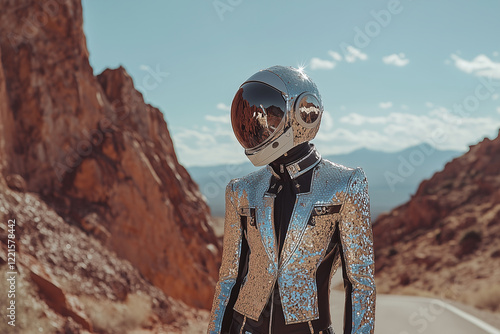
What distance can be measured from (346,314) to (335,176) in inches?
A: 24.2

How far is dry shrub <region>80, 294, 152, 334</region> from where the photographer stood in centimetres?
882

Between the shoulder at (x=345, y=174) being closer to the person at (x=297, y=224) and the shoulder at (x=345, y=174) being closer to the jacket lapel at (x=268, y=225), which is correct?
the person at (x=297, y=224)

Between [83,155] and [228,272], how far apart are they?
1153 cm

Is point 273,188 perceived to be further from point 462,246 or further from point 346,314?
point 462,246

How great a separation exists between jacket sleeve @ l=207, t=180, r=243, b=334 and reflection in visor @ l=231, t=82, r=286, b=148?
0.42 meters

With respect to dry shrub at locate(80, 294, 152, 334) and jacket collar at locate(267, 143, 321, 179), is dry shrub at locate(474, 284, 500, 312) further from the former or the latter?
jacket collar at locate(267, 143, 321, 179)

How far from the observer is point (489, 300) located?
15227 millimetres

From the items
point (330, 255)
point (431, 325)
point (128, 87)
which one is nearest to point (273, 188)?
point (330, 255)

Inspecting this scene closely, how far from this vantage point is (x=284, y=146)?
214 cm

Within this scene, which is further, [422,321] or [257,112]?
[422,321]

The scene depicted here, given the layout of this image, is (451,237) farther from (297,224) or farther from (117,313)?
(297,224)

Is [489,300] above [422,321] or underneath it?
above

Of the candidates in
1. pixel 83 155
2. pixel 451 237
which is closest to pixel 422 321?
pixel 83 155

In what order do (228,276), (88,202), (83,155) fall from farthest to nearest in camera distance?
(83,155), (88,202), (228,276)
